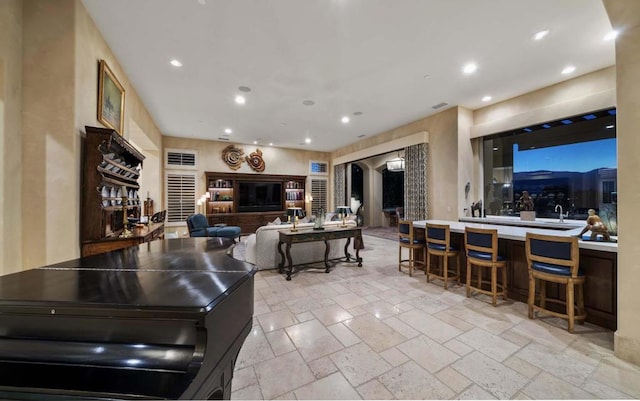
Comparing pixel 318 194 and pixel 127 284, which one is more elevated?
pixel 318 194

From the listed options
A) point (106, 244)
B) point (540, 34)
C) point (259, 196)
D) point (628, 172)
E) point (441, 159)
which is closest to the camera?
→ point (628, 172)

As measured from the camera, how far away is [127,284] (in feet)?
4.20

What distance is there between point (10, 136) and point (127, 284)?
93.9 inches

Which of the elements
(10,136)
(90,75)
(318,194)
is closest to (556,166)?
(318,194)

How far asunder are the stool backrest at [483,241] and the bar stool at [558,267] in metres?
0.35

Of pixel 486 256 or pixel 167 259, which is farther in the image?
pixel 486 256

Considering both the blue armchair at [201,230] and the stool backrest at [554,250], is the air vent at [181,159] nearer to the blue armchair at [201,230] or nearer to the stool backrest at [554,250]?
the blue armchair at [201,230]

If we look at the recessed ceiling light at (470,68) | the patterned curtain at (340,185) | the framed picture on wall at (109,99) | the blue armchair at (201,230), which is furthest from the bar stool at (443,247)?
the patterned curtain at (340,185)

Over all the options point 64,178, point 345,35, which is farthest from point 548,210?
point 64,178

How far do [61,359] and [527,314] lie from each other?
4.09 metres

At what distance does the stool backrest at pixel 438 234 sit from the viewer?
12.1ft

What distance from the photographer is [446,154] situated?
230 inches

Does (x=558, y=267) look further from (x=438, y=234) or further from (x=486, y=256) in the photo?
(x=438, y=234)

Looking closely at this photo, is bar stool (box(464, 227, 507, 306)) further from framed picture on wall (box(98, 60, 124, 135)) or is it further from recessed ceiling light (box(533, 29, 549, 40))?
framed picture on wall (box(98, 60, 124, 135))
